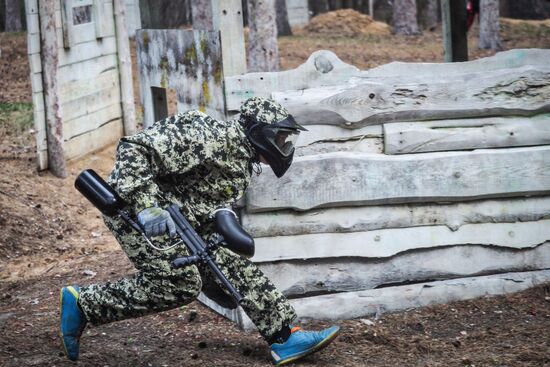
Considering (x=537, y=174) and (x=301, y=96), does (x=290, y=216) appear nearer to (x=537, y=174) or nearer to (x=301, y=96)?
(x=301, y=96)

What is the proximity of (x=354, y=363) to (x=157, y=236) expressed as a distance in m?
1.25

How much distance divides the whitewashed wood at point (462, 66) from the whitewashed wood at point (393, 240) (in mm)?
928

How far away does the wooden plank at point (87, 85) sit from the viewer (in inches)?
378

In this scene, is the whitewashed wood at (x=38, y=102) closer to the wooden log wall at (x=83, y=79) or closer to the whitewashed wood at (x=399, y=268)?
the wooden log wall at (x=83, y=79)

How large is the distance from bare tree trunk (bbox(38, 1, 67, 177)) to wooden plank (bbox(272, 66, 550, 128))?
167 inches

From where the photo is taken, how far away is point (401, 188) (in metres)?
5.43

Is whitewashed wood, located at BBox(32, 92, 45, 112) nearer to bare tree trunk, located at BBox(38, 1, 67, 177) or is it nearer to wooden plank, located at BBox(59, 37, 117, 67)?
bare tree trunk, located at BBox(38, 1, 67, 177)

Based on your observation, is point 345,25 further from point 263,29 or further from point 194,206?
point 194,206

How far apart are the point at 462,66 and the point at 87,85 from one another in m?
5.35

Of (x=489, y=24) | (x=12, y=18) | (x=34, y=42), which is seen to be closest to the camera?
(x=34, y=42)

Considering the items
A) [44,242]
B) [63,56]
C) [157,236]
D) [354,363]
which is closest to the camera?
[157,236]

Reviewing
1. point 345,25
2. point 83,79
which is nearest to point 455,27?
point 83,79

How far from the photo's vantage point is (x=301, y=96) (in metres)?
5.39

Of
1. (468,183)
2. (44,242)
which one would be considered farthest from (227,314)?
(44,242)
